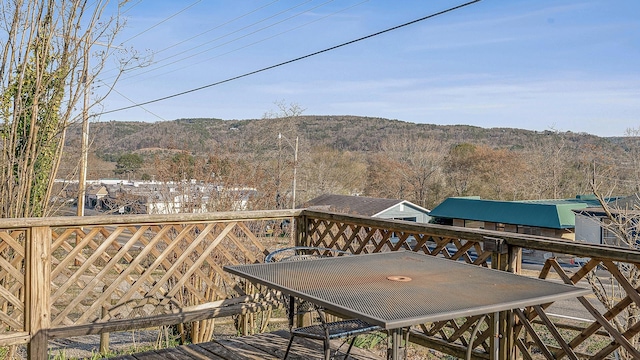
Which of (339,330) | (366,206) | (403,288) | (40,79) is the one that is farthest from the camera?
(366,206)

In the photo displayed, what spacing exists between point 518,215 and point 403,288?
20795 millimetres

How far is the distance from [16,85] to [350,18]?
34.7 ft

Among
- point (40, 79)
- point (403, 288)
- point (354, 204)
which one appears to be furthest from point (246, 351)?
point (354, 204)

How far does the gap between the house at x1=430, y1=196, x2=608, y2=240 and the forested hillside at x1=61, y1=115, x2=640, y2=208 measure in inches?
59.6

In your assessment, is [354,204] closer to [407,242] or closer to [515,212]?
[515,212]

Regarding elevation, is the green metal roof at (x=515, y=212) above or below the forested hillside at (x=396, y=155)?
below

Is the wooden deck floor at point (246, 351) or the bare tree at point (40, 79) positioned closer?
the wooden deck floor at point (246, 351)

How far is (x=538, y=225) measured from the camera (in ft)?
68.0

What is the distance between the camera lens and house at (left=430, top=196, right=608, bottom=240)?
67.1 ft

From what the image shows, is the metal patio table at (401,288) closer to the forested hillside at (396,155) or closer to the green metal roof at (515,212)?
the forested hillside at (396,155)

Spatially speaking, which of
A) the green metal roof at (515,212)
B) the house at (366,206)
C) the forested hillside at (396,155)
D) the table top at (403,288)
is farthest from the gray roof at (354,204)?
the table top at (403,288)

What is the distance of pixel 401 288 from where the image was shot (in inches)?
82.0

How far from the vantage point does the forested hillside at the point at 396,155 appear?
20.6 metres

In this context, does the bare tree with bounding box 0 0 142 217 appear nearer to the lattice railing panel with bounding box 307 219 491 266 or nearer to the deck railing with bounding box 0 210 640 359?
the deck railing with bounding box 0 210 640 359
